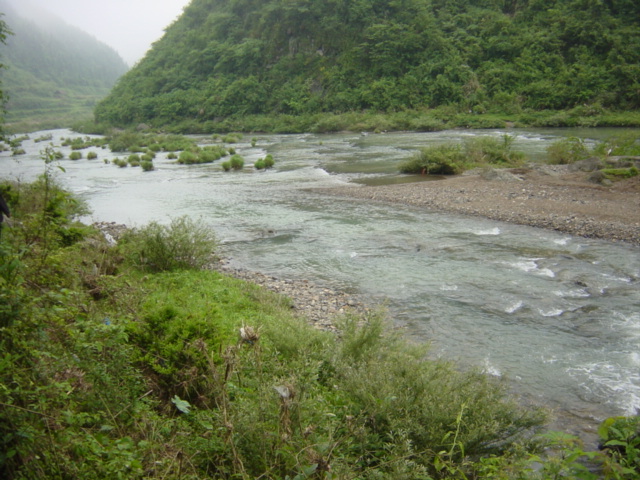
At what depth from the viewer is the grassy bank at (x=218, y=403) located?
308 centimetres

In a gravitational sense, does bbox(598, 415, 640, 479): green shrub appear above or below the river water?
above

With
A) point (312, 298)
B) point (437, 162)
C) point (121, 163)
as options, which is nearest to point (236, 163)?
point (121, 163)

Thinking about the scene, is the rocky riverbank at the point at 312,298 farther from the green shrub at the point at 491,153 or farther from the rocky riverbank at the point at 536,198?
the green shrub at the point at 491,153

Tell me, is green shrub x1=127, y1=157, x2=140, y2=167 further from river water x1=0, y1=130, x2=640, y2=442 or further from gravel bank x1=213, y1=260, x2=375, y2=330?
gravel bank x1=213, y1=260, x2=375, y2=330

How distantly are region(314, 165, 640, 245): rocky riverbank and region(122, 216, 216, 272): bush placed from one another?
1087 centimetres

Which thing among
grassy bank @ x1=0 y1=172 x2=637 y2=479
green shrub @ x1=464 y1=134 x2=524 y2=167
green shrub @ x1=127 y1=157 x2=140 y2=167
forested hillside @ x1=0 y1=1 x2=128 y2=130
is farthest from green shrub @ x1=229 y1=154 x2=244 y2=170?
forested hillside @ x1=0 y1=1 x2=128 y2=130

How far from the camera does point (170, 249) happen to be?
35.7ft

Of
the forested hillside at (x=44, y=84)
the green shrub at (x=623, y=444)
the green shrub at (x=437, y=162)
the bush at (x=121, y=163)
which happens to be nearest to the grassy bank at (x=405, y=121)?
the green shrub at (x=437, y=162)

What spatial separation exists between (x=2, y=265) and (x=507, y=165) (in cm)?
2637

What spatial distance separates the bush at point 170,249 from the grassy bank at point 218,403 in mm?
3655

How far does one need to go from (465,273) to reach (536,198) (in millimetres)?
8783

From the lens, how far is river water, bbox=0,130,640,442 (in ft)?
23.8

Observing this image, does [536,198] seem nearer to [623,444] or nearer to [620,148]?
[620,148]

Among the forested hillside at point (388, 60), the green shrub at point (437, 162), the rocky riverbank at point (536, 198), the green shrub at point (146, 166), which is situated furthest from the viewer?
the forested hillside at point (388, 60)
